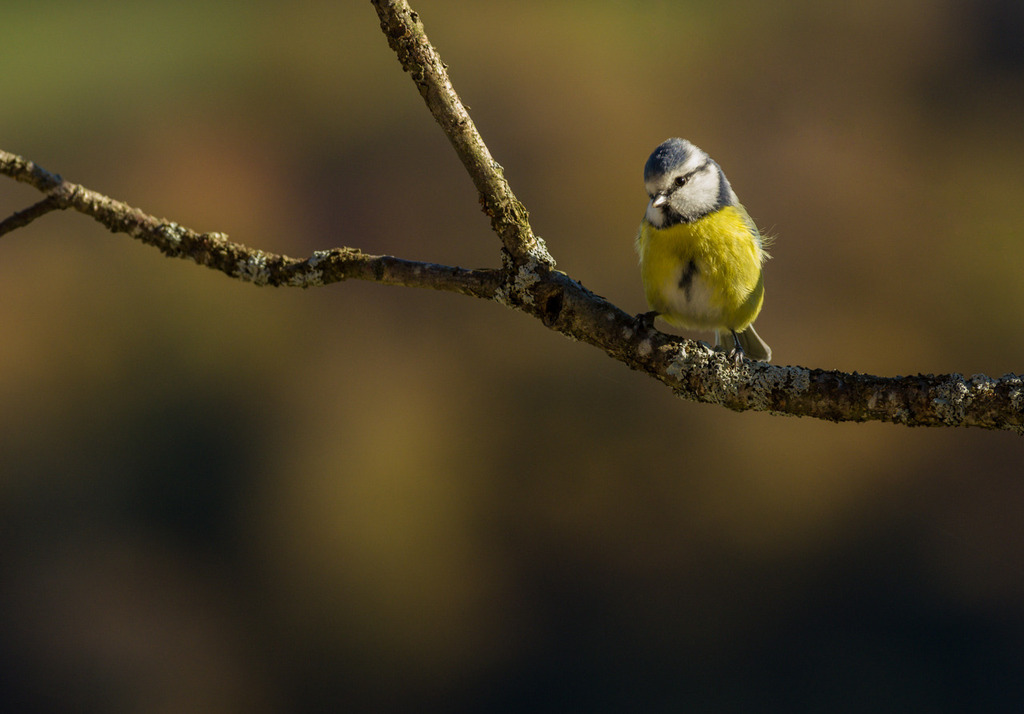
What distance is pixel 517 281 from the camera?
1441 millimetres

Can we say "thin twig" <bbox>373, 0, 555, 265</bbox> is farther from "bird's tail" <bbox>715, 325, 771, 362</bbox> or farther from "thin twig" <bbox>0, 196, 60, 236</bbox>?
"bird's tail" <bbox>715, 325, 771, 362</bbox>

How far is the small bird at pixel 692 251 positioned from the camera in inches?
80.7

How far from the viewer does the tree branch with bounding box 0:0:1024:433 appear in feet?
4.10

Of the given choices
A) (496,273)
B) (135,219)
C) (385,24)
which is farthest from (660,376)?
(135,219)

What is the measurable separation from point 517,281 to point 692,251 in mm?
760

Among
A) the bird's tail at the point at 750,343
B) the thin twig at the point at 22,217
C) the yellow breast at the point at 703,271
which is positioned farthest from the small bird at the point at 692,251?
the thin twig at the point at 22,217

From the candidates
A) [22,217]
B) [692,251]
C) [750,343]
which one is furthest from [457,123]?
[750,343]

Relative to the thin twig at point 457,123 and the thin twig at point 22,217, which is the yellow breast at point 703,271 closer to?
the thin twig at point 457,123

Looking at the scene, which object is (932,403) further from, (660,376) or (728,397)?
(660,376)

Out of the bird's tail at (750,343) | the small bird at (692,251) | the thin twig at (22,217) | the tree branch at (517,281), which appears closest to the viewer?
the tree branch at (517,281)

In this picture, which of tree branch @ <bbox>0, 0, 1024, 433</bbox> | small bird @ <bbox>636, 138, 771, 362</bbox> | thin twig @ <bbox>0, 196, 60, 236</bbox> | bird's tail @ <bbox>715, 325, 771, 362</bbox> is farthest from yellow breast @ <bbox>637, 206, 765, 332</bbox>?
thin twig @ <bbox>0, 196, 60, 236</bbox>

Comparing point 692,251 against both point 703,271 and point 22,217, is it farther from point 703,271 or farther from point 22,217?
point 22,217

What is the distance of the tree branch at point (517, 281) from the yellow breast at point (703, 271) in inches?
26.2

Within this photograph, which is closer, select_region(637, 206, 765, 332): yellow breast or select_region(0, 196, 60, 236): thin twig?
select_region(0, 196, 60, 236): thin twig
